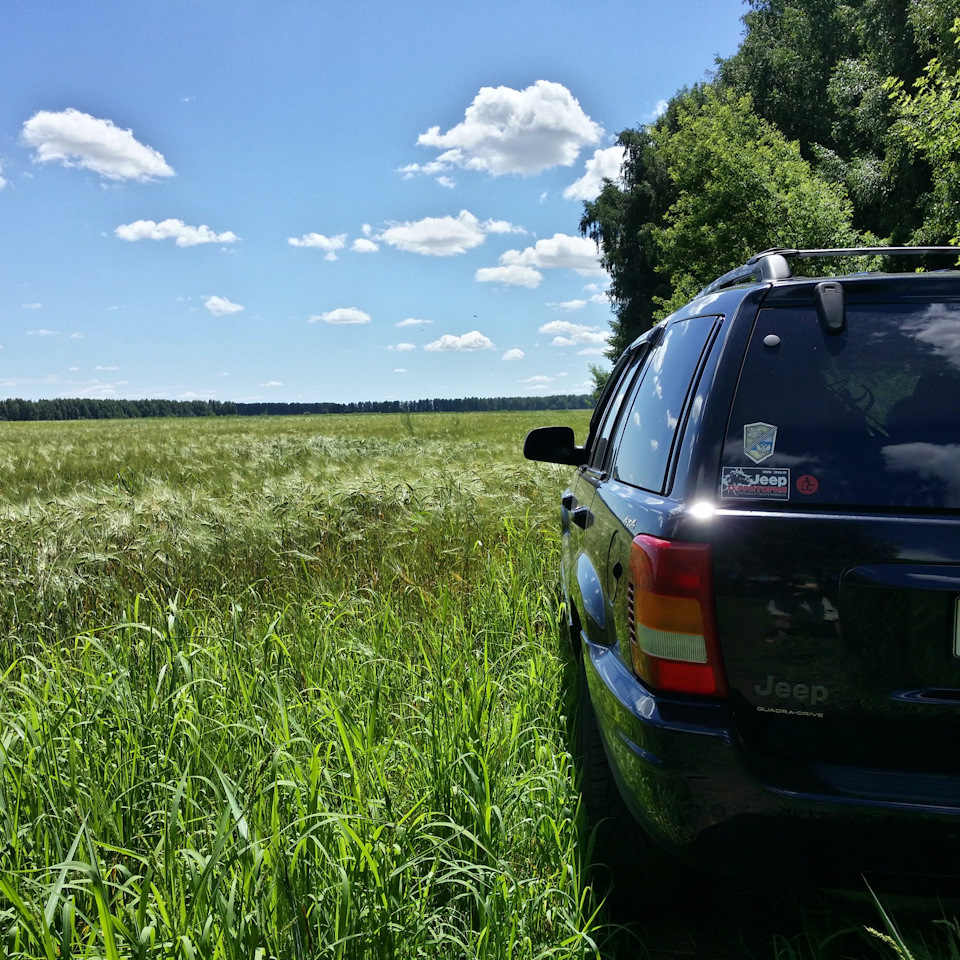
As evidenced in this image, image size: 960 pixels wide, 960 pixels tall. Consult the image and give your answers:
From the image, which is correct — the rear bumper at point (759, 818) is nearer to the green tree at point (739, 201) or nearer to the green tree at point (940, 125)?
the green tree at point (940, 125)

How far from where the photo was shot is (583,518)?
297 cm

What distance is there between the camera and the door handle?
2779 mm

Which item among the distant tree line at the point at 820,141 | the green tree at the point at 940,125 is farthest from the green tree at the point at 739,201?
the green tree at the point at 940,125

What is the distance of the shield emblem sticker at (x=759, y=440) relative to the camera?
170 centimetres

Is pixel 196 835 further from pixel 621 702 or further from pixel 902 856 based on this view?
pixel 902 856

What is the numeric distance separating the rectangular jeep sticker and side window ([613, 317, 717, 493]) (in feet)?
0.72

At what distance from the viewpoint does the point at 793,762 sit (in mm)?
1627

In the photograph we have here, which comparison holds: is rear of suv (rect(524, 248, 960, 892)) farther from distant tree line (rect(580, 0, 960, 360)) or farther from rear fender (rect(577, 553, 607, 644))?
distant tree line (rect(580, 0, 960, 360))

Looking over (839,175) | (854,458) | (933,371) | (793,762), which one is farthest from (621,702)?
(839,175)

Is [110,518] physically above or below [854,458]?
below

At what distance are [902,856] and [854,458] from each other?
34.9 inches

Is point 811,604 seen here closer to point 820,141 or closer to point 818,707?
point 818,707

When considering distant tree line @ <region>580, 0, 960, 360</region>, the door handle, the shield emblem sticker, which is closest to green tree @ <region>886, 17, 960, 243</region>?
distant tree line @ <region>580, 0, 960, 360</region>

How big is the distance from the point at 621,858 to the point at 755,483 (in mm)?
1172
